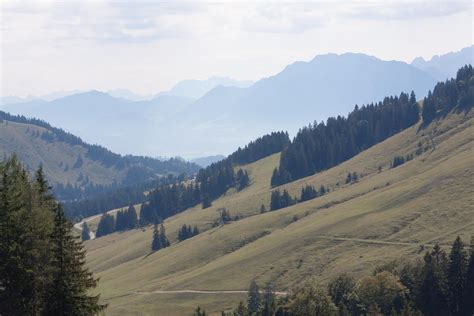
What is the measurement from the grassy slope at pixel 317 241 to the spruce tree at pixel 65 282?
91.7m

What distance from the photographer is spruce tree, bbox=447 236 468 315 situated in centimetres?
8694

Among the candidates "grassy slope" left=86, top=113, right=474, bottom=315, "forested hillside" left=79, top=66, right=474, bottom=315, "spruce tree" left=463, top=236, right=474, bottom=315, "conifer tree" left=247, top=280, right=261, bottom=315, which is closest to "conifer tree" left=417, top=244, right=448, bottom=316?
"spruce tree" left=463, top=236, right=474, bottom=315

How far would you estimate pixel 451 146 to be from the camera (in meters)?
200

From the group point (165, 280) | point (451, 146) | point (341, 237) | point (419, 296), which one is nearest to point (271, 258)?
point (341, 237)

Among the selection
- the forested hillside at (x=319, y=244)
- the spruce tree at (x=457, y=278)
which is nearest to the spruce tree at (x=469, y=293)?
the spruce tree at (x=457, y=278)

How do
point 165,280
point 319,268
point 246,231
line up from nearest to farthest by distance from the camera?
point 319,268 < point 165,280 < point 246,231

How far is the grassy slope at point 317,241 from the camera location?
436 feet

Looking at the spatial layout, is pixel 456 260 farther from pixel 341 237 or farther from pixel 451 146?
pixel 451 146

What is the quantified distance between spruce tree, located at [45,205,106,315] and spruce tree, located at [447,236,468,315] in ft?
215

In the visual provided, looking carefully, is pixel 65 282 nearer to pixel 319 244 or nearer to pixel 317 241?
pixel 319 244

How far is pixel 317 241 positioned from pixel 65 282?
398 ft

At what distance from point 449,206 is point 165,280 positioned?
73.5 m

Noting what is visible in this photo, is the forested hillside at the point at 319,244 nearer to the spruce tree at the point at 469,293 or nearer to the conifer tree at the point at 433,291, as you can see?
the conifer tree at the point at 433,291

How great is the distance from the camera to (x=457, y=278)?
87.8 m
